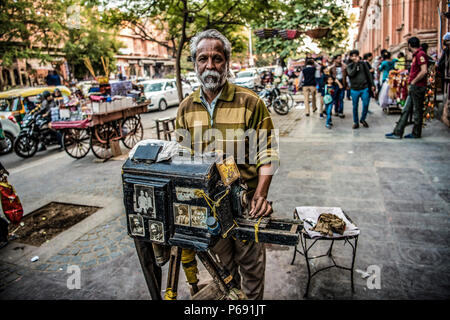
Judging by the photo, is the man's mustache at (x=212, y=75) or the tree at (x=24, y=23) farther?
the tree at (x=24, y=23)

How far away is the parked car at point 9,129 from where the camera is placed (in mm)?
9172

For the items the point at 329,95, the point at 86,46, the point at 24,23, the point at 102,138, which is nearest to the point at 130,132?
the point at 102,138

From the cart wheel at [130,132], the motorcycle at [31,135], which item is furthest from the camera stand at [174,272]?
the motorcycle at [31,135]

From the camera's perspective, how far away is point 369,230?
138 inches

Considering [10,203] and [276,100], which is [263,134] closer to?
[10,203]

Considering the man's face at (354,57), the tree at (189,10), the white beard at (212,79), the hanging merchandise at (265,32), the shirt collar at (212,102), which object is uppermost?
the hanging merchandise at (265,32)

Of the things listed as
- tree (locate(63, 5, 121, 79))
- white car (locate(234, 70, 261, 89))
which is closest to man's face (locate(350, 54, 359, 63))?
white car (locate(234, 70, 261, 89))

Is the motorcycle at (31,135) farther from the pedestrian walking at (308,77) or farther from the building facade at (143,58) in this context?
the building facade at (143,58)

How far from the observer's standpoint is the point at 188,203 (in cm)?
143

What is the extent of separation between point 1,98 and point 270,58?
53404mm

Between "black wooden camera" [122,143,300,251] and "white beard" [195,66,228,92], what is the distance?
623 mm

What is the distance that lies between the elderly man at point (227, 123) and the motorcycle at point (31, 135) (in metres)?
8.23

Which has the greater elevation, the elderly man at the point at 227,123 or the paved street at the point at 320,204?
the elderly man at the point at 227,123
